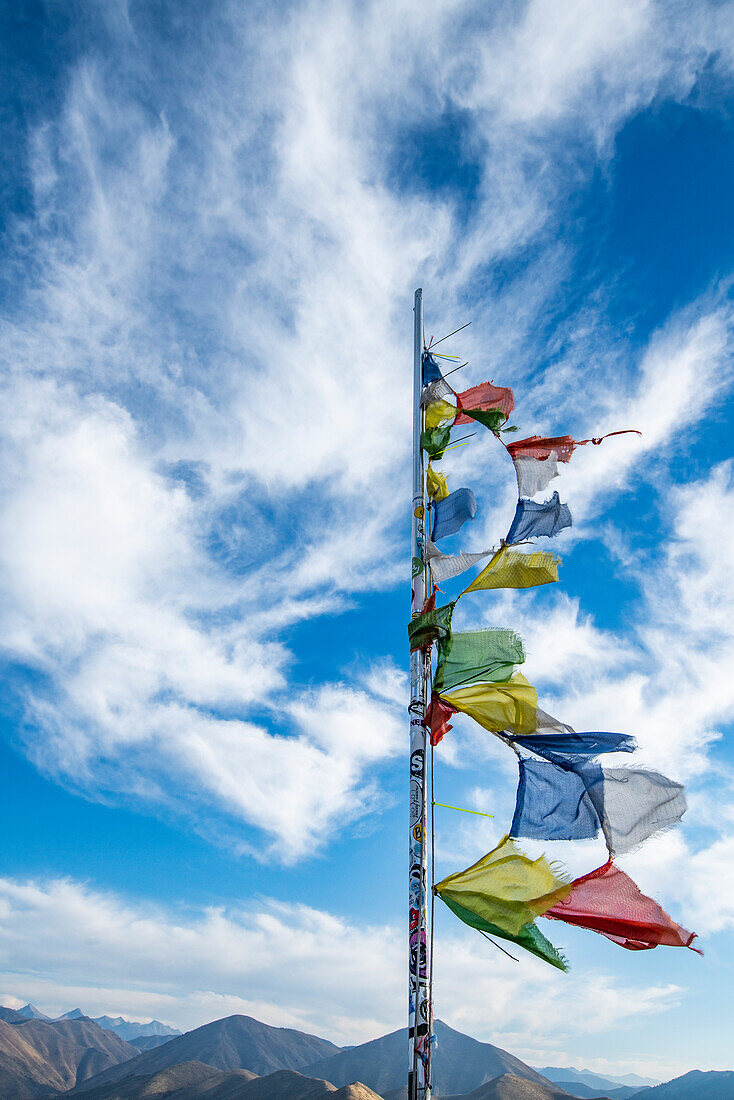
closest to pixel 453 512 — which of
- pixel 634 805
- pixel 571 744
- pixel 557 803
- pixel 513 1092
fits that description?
pixel 571 744

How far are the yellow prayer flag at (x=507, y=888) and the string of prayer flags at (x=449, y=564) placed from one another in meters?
3.88

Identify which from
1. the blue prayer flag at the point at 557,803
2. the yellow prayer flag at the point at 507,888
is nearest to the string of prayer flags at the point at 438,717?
the blue prayer flag at the point at 557,803

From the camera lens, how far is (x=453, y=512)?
1222 centimetres

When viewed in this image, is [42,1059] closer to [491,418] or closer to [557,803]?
[557,803]

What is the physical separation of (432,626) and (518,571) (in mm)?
1662

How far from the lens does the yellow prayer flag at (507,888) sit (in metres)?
9.38

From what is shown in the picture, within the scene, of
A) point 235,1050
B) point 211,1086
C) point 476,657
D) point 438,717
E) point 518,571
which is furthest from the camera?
point 235,1050

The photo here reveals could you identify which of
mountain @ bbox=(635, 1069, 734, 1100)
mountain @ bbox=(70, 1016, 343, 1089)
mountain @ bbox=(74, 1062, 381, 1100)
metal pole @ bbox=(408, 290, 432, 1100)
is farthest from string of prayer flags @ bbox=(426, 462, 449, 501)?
mountain @ bbox=(70, 1016, 343, 1089)

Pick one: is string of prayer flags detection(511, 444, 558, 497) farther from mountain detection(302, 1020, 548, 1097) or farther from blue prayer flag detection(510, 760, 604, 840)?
mountain detection(302, 1020, 548, 1097)

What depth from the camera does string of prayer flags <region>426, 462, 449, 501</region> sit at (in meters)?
12.6

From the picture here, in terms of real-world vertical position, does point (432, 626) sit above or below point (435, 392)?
below

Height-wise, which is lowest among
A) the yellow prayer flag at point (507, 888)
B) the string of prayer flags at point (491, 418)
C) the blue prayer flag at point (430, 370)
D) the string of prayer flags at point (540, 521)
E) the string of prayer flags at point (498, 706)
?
the yellow prayer flag at point (507, 888)

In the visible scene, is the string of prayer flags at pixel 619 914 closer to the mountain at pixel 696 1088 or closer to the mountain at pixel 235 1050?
the mountain at pixel 696 1088

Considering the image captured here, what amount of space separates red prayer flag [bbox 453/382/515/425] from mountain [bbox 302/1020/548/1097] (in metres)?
175
